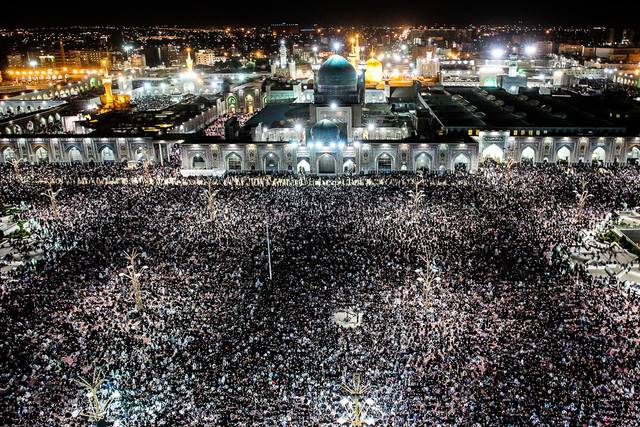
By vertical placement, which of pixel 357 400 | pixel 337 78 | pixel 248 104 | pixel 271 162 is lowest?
pixel 271 162

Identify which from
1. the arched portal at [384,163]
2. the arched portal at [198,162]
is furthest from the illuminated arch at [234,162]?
the arched portal at [384,163]

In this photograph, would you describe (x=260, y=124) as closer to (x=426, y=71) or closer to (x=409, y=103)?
(x=409, y=103)

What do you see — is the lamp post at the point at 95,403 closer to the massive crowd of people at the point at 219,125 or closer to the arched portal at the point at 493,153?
the arched portal at the point at 493,153

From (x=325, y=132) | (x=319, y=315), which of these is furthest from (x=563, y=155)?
(x=319, y=315)

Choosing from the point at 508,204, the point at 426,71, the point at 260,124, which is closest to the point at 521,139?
the point at 508,204

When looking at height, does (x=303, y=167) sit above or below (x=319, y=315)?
below

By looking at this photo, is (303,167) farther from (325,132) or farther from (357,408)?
(357,408)
